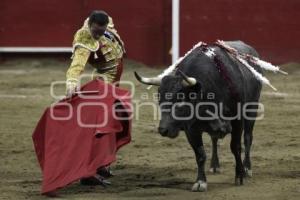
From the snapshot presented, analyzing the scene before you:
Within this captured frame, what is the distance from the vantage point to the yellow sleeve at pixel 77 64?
4.82 m

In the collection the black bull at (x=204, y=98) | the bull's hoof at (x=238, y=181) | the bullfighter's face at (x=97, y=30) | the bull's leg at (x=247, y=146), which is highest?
the bullfighter's face at (x=97, y=30)

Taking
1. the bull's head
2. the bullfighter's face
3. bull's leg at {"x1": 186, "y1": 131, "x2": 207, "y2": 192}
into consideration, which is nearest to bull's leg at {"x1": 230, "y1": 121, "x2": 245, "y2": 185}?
bull's leg at {"x1": 186, "y1": 131, "x2": 207, "y2": 192}

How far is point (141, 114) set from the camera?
8.05 meters

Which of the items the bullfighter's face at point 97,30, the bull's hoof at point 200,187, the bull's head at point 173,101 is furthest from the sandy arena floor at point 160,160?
the bullfighter's face at point 97,30

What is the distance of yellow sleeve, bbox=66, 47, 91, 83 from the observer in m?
4.82

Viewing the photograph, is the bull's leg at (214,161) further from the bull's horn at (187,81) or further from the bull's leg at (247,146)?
the bull's horn at (187,81)

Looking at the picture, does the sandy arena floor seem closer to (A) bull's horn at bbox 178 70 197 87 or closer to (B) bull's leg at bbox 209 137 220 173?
(B) bull's leg at bbox 209 137 220 173

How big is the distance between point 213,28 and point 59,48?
2.12m

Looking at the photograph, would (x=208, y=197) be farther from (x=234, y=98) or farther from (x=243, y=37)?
(x=243, y=37)

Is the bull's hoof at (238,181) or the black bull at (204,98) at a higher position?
the black bull at (204,98)

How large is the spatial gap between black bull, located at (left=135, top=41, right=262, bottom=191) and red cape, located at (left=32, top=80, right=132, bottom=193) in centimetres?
33

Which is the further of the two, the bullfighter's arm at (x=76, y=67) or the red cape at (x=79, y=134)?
the bullfighter's arm at (x=76, y=67)

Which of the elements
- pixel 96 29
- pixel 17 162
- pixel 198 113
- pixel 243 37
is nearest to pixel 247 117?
pixel 198 113

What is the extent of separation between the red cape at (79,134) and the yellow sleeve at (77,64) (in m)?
0.12
